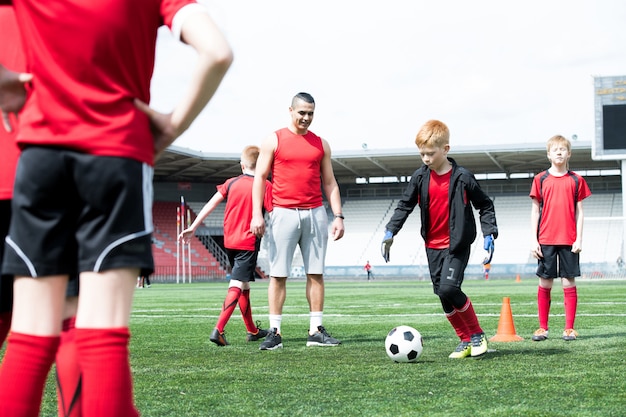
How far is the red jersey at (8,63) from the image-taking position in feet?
8.91

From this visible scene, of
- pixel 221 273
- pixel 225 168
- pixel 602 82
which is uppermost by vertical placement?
pixel 602 82

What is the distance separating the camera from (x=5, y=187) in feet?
8.86

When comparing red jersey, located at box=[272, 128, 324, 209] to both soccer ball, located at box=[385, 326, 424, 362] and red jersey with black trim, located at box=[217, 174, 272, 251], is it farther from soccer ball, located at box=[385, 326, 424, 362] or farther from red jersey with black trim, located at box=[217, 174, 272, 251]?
soccer ball, located at box=[385, 326, 424, 362]

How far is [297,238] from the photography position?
7.21 meters

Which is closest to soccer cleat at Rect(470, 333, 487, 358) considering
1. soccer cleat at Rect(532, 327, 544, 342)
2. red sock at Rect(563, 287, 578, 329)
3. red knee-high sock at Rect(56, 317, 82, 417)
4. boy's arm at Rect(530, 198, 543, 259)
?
soccer cleat at Rect(532, 327, 544, 342)

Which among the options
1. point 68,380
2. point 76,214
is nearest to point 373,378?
point 68,380

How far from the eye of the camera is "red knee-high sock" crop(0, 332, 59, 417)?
2.14m

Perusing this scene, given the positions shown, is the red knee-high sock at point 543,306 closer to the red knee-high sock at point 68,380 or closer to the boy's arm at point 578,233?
the boy's arm at point 578,233

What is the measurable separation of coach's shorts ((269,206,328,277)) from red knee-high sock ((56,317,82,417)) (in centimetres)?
463

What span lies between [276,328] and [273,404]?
2.99 metres

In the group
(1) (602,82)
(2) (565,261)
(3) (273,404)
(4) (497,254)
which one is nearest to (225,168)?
(4) (497,254)

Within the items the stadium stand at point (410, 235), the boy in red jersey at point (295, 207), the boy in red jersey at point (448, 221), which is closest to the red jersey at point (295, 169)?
the boy in red jersey at point (295, 207)

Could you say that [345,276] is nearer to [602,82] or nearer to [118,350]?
[602,82]

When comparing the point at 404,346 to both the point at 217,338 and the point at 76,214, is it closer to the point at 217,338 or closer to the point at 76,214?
the point at 217,338
